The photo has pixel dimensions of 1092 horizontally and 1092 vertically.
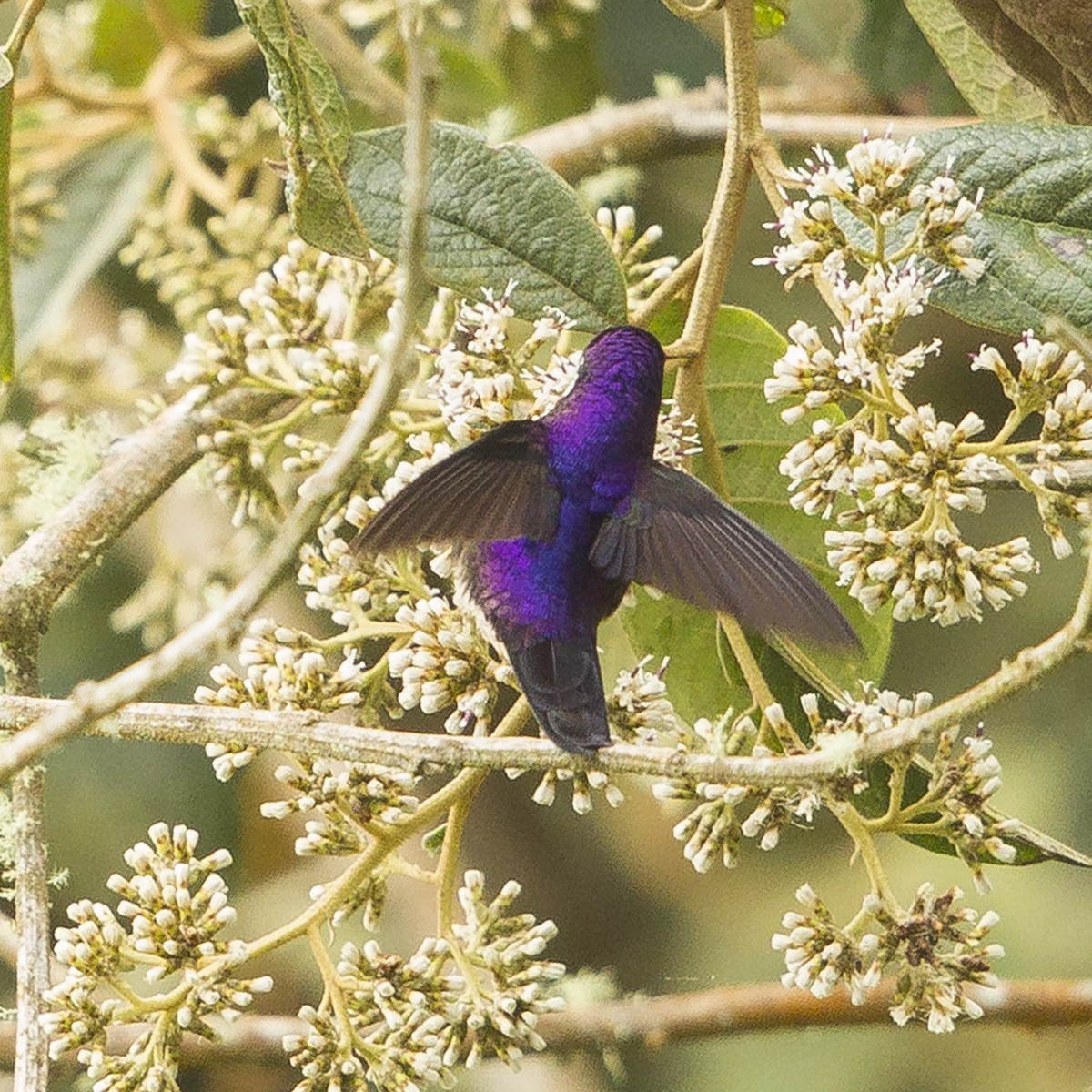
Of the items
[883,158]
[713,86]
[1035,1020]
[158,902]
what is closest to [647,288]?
[883,158]

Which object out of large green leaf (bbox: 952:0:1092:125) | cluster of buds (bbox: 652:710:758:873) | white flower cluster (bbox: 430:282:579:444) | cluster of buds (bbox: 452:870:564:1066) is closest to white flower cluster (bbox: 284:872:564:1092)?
cluster of buds (bbox: 452:870:564:1066)

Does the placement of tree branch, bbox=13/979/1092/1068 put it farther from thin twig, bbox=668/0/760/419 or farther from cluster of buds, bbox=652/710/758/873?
thin twig, bbox=668/0/760/419

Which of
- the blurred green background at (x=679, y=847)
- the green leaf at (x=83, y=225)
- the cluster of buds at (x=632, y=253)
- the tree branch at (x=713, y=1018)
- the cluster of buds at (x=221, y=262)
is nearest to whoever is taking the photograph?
the cluster of buds at (x=632, y=253)

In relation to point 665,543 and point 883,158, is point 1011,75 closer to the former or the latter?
point 883,158

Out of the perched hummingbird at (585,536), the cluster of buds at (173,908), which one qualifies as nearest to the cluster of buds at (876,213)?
the perched hummingbird at (585,536)

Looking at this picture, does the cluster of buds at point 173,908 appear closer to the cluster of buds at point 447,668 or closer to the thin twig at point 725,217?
the cluster of buds at point 447,668

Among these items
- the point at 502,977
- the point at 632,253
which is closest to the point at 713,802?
the point at 502,977

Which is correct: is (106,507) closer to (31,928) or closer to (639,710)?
(31,928)
